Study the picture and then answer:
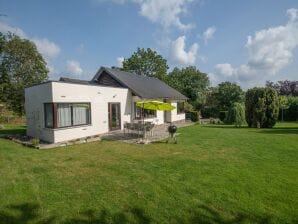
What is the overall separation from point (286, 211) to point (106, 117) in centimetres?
1355

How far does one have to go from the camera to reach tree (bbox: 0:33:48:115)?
33844 mm

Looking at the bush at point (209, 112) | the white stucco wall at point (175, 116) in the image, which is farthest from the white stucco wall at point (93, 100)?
the bush at point (209, 112)

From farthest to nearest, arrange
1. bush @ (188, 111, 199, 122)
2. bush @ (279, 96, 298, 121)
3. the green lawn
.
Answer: bush @ (279, 96, 298, 121) → bush @ (188, 111, 199, 122) → the green lawn

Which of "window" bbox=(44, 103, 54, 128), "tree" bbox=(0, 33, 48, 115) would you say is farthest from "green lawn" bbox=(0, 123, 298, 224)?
"tree" bbox=(0, 33, 48, 115)

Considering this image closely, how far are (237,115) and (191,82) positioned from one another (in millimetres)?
18947

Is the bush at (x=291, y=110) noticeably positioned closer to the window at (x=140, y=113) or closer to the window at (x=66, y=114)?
the window at (x=140, y=113)

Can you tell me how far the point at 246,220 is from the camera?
15.4 ft

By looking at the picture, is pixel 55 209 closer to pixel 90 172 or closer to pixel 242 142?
pixel 90 172

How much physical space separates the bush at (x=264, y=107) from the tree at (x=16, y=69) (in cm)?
3280

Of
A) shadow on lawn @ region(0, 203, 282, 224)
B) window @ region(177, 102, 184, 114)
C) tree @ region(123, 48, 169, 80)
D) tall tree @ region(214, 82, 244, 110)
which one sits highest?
tree @ region(123, 48, 169, 80)

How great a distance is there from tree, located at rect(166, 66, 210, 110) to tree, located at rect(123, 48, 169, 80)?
3216mm

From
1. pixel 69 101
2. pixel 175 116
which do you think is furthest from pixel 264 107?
pixel 69 101

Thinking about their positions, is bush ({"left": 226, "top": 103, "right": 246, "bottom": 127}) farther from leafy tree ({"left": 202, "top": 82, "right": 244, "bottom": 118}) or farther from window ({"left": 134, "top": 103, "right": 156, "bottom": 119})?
window ({"left": 134, "top": 103, "right": 156, "bottom": 119})

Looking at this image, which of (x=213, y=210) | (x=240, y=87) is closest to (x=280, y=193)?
(x=213, y=210)
